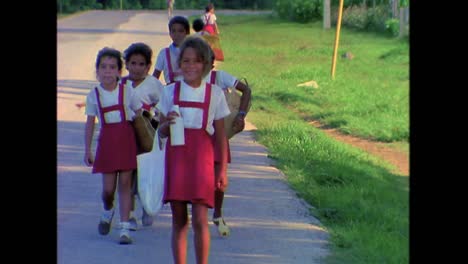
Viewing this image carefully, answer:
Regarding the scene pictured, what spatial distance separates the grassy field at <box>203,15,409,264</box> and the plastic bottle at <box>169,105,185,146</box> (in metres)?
1.44

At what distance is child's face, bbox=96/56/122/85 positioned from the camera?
266 inches

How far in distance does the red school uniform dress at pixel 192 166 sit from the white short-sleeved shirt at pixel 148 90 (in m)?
1.30

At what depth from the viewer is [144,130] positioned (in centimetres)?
684

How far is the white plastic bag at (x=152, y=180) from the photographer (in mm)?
5730

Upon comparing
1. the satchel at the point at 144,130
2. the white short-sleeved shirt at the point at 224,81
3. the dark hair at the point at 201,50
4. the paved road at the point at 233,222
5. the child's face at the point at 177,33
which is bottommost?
the paved road at the point at 233,222

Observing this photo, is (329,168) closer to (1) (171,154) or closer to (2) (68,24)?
(1) (171,154)

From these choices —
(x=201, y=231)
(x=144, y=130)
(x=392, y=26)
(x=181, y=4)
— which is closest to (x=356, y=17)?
(x=392, y=26)

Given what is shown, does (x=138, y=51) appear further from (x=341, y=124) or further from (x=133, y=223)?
(x=341, y=124)

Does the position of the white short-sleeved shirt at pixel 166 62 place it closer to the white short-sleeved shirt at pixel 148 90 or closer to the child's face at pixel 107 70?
the white short-sleeved shirt at pixel 148 90

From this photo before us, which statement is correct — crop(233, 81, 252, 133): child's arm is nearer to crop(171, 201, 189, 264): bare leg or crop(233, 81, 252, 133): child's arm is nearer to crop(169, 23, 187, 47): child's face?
crop(169, 23, 187, 47): child's face

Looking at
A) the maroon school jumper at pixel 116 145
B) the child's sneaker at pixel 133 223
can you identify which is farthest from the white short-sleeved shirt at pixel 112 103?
the child's sneaker at pixel 133 223

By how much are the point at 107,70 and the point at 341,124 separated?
7762 mm
